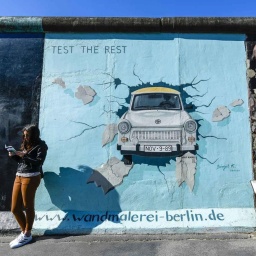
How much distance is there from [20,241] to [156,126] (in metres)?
2.71

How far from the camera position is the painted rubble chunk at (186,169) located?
468cm

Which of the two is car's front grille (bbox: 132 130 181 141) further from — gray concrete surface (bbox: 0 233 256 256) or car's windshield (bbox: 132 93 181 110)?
gray concrete surface (bbox: 0 233 256 256)

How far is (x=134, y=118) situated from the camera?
4.88 m

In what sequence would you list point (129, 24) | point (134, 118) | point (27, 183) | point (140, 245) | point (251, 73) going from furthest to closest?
point (129, 24), point (251, 73), point (134, 118), point (27, 183), point (140, 245)

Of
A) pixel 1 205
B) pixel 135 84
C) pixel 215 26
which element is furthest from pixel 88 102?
pixel 215 26

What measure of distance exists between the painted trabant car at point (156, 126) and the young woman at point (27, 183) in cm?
137

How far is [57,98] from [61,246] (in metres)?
2.43

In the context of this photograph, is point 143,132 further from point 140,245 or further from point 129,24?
point 129,24

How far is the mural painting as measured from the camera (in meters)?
4.60

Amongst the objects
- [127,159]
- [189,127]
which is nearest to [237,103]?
[189,127]

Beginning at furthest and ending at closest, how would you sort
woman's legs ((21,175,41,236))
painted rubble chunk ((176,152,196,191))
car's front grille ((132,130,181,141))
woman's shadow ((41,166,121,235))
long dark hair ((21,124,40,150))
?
car's front grille ((132,130,181,141)) → painted rubble chunk ((176,152,196,191)) → woman's shadow ((41,166,121,235)) → long dark hair ((21,124,40,150)) → woman's legs ((21,175,41,236))

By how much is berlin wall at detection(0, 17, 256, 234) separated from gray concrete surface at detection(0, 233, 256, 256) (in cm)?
18
